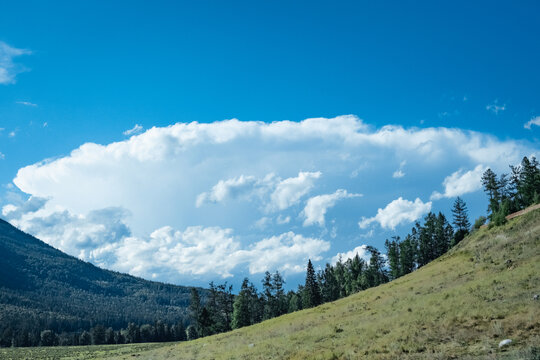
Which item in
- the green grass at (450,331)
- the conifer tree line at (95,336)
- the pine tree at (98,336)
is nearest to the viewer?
the green grass at (450,331)

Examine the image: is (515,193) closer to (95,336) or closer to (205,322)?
(205,322)

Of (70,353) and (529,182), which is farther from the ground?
(529,182)

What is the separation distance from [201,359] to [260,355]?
320 inches

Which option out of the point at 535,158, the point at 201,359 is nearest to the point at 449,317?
the point at 201,359

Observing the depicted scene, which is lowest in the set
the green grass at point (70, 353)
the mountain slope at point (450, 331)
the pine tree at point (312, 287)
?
the green grass at point (70, 353)

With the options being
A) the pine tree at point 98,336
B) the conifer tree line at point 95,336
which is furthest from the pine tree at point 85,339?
the pine tree at point 98,336

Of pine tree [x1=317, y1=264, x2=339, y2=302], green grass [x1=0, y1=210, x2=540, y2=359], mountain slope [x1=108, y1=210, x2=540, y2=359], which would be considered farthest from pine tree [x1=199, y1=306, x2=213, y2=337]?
mountain slope [x1=108, y1=210, x2=540, y2=359]

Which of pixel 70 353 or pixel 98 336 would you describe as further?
pixel 98 336

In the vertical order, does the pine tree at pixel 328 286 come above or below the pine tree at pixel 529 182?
below

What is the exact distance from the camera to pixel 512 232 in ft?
194

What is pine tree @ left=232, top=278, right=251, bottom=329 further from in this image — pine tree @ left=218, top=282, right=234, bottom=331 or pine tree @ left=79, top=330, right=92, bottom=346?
pine tree @ left=79, top=330, right=92, bottom=346

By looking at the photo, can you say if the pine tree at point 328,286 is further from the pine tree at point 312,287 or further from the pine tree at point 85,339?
the pine tree at point 85,339

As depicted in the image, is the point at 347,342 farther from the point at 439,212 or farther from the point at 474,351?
the point at 439,212

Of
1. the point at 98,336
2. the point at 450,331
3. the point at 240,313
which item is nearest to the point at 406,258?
the point at 240,313
